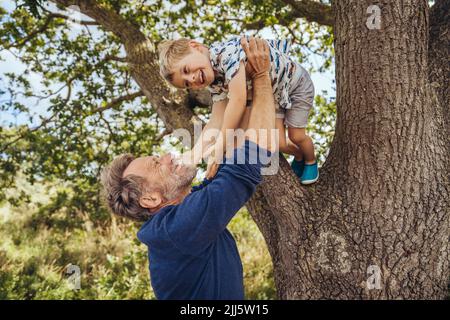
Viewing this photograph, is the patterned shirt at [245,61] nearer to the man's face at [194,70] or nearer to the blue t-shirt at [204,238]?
the man's face at [194,70]

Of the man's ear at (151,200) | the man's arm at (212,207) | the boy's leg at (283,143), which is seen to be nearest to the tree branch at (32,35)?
the boy's leg at (283,143)

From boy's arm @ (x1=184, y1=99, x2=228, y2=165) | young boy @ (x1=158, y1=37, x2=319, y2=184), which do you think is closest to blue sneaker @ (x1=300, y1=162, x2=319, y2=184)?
young boy @ (x1=158, y1=37, x2=319, y2=184)

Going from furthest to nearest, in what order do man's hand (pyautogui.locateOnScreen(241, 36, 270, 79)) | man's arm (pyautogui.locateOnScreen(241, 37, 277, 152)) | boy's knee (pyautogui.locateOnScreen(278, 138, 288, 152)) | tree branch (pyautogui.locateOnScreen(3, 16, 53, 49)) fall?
tree branch (pyautogui.locateOnScreen(3, 16, 53, 49)) < boy's knee (pyautogui.locateOnScreen(278, 138, 288, 152)) < man's hand (pyautogui.locateOnScreen(241, 36, 270, 79)) < man's arm (pyautogui.locateOnScreen(241, 37, 277, 152))

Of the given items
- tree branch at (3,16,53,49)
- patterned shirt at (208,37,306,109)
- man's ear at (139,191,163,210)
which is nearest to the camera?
man's ear at (139,191,163,210)

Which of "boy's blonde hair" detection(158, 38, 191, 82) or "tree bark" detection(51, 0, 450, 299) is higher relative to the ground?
"boy's blonde hair" detection(158, 38, 191, 82)

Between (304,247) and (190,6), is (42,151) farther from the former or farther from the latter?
(304,247)

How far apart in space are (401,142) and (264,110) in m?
1.17

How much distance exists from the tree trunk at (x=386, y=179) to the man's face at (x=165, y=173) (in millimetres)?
1148

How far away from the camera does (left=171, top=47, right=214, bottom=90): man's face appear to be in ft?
8.64

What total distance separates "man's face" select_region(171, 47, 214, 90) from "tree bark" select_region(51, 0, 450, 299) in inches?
36.3

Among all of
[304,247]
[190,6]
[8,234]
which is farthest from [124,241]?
[304,247]

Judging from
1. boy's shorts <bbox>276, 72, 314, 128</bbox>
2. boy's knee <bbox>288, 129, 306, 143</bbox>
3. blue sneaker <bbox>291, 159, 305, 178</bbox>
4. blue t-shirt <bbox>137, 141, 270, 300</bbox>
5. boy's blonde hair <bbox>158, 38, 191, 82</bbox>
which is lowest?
blue t-shirt <bbox>137, 141, 270, 300</bbox>

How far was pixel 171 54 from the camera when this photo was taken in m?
2.70

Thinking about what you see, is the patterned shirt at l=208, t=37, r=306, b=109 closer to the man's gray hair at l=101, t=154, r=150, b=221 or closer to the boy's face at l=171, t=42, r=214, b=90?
the boy's face at l=171, t=42, r=214, b=90
